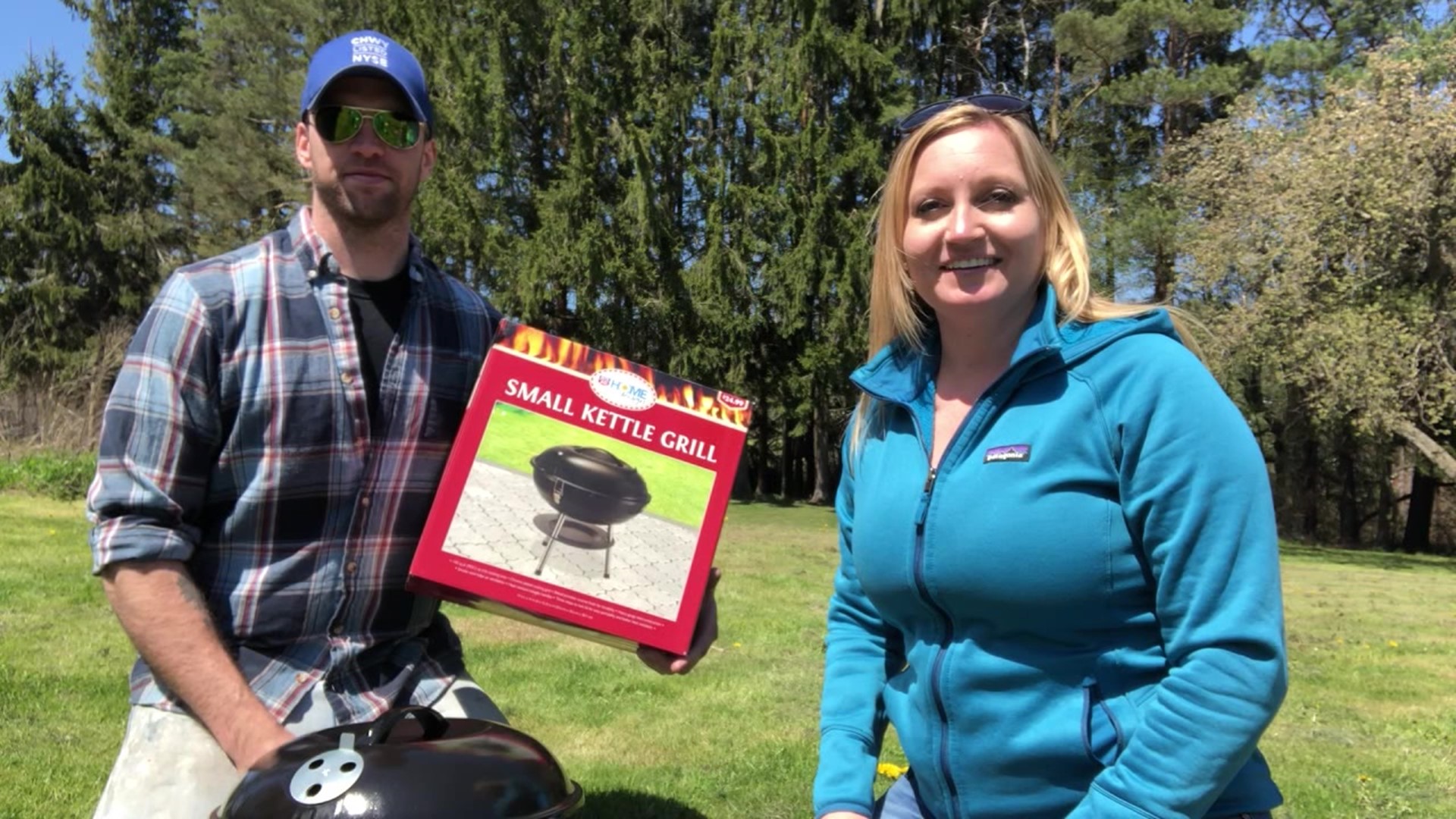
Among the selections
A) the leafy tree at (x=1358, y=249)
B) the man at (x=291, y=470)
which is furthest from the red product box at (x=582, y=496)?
the leafy tree at (x=1358, y=249)

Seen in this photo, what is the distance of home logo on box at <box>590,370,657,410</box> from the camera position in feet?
8.50

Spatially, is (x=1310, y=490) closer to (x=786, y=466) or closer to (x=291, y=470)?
(x=786, y=466)

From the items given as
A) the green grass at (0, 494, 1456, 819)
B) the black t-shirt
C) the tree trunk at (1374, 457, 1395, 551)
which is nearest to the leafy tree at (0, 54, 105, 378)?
the green grass at (0, 494, 1456, 819)

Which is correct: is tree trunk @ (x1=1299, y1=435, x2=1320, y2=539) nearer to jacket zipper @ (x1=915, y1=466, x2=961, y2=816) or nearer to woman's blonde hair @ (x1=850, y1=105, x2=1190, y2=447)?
woman's blonde hair @ (x1=850, y1=105, x2=1190, y2=447)

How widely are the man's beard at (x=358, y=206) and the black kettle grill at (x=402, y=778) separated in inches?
51.8

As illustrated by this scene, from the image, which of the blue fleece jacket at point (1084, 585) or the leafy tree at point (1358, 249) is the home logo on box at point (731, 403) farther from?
the leafy tree at point (1358, 249)

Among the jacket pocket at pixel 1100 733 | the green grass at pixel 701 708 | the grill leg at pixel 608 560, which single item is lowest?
the green grass at pixel 701 708

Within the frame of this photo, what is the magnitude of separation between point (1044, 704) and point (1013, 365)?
66 centimetres

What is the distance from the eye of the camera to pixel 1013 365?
205cm

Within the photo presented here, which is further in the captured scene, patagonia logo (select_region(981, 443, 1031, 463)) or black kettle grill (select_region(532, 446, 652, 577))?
black kettle grill (select_region(532, 446, 652, 577))

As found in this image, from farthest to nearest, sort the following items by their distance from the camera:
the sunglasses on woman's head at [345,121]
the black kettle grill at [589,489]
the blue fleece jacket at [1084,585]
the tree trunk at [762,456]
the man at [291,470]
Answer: the tree trunk at [762,456], the sunglasses on woman's head at [345,121], the black kettle grill at [589,489], the man at [291,470], the blue fleece jacket at [1084,585]

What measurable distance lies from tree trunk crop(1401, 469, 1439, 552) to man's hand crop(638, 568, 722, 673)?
31997 mm

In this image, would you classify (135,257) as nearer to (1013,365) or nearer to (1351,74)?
(1351,74)

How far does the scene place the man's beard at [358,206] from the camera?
2.70 metres
